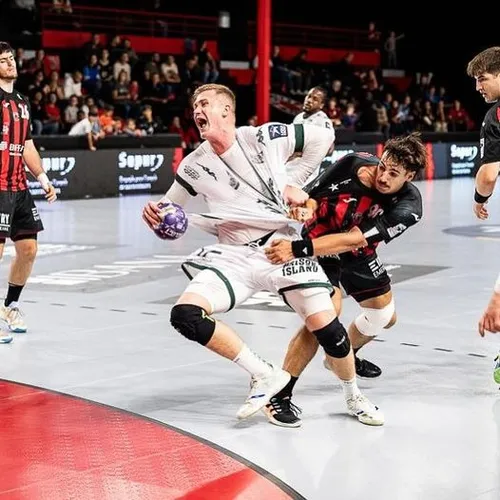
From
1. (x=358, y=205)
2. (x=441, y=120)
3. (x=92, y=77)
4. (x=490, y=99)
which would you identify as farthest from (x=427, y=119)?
(x=358, y=205)

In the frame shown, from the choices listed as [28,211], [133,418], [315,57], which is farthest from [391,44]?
[133,418]

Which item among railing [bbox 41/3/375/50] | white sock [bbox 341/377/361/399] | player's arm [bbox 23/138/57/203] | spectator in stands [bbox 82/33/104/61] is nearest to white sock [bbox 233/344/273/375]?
white sock [bbox 341/377/361/399]

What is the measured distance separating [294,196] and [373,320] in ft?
3.94

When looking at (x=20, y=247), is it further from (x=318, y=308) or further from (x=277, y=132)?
(x=318, y=308)

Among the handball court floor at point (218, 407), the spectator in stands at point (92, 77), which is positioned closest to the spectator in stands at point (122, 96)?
the spectator in stands at point (92, 77)

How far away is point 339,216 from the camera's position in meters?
5.83

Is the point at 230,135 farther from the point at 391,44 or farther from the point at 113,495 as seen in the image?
the point at 391,44

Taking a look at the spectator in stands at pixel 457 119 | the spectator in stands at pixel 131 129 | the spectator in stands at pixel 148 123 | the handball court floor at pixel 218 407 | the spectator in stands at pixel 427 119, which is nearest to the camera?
the handball court floor at pixel 218 407

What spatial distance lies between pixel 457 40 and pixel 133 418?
31.9 metres

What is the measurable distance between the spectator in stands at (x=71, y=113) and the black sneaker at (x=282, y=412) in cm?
1643

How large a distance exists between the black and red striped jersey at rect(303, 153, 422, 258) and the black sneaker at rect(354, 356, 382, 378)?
3.09 ft

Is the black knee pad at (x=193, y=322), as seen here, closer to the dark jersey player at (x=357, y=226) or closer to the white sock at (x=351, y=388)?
the dark jersey player at (x=357, y=226)

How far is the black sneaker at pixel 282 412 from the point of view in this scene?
540 cm

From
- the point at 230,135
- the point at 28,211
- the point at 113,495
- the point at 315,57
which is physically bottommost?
the point at 113,495
